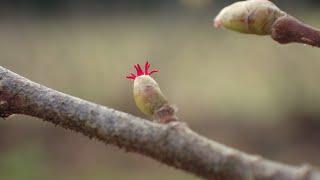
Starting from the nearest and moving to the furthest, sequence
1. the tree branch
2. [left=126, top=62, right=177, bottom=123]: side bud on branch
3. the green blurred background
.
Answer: the tree branch → [left=126, top=62, right=177, bottom=123]: side bud on branch → the green blurred background

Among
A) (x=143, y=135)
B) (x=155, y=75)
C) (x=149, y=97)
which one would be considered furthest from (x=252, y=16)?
(x=155, y=75)

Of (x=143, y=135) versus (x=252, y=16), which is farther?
(x=252, y=16)

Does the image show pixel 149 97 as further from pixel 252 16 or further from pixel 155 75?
pixel 155 75

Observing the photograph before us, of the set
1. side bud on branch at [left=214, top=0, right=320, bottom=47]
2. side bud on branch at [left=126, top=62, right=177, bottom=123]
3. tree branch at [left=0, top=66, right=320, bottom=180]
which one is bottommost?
tree branch at [left=0, top=66, right=320, bottom=180]

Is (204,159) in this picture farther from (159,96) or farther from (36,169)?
(36,169)

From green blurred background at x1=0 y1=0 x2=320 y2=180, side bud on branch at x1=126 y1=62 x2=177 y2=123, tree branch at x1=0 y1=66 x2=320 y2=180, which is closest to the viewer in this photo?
tree branch at x1=0 y1=66 x2=320 y2=180

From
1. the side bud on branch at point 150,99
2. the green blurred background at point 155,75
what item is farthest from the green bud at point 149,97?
the green blurred background at point 155,75

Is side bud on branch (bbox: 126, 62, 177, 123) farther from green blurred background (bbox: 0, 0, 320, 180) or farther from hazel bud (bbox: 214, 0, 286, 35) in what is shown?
green blurred background (bbox: 0, 0, 320, 180)

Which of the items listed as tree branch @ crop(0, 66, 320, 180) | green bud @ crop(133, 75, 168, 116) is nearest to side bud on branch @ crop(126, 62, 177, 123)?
green bud @ crop(133, 75, 168, 116)

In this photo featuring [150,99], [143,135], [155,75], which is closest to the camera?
[143,135]
